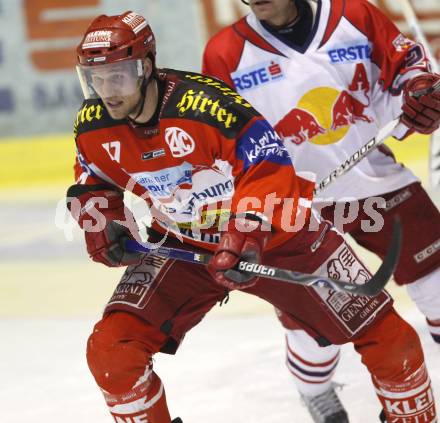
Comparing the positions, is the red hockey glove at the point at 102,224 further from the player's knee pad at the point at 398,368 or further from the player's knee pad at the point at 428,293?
the player's knee pad at the point at 428,293

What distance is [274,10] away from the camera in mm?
3115

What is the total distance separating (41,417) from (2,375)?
485mm

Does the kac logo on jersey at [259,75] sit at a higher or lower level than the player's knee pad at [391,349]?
higher

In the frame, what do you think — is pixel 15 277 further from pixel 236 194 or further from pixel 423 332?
pixel 236 194

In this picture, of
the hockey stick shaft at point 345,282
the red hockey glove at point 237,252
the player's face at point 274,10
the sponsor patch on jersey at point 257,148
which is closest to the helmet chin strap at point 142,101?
the sponsor patch on jersey at point 257,148

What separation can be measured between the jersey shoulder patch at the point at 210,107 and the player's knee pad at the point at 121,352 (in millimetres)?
510

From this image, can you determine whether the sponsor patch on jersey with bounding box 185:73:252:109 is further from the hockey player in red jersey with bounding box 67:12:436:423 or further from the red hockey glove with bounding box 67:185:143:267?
the red hockey glove with bounding box 67:185:143:267

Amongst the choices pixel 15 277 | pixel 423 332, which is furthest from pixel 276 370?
pixel 15 277

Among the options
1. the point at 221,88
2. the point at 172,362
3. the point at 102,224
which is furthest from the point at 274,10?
the point at 172,362

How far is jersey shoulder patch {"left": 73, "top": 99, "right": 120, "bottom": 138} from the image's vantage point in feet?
8.48

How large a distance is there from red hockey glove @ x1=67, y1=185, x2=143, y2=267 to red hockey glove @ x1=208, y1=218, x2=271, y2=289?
0.38 meters

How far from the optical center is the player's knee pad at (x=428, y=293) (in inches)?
128

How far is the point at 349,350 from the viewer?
3.76 meters

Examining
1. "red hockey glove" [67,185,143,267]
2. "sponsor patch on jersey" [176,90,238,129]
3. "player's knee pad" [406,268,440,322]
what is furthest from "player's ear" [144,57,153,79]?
"player's knee pad" [406,268,440,322]
